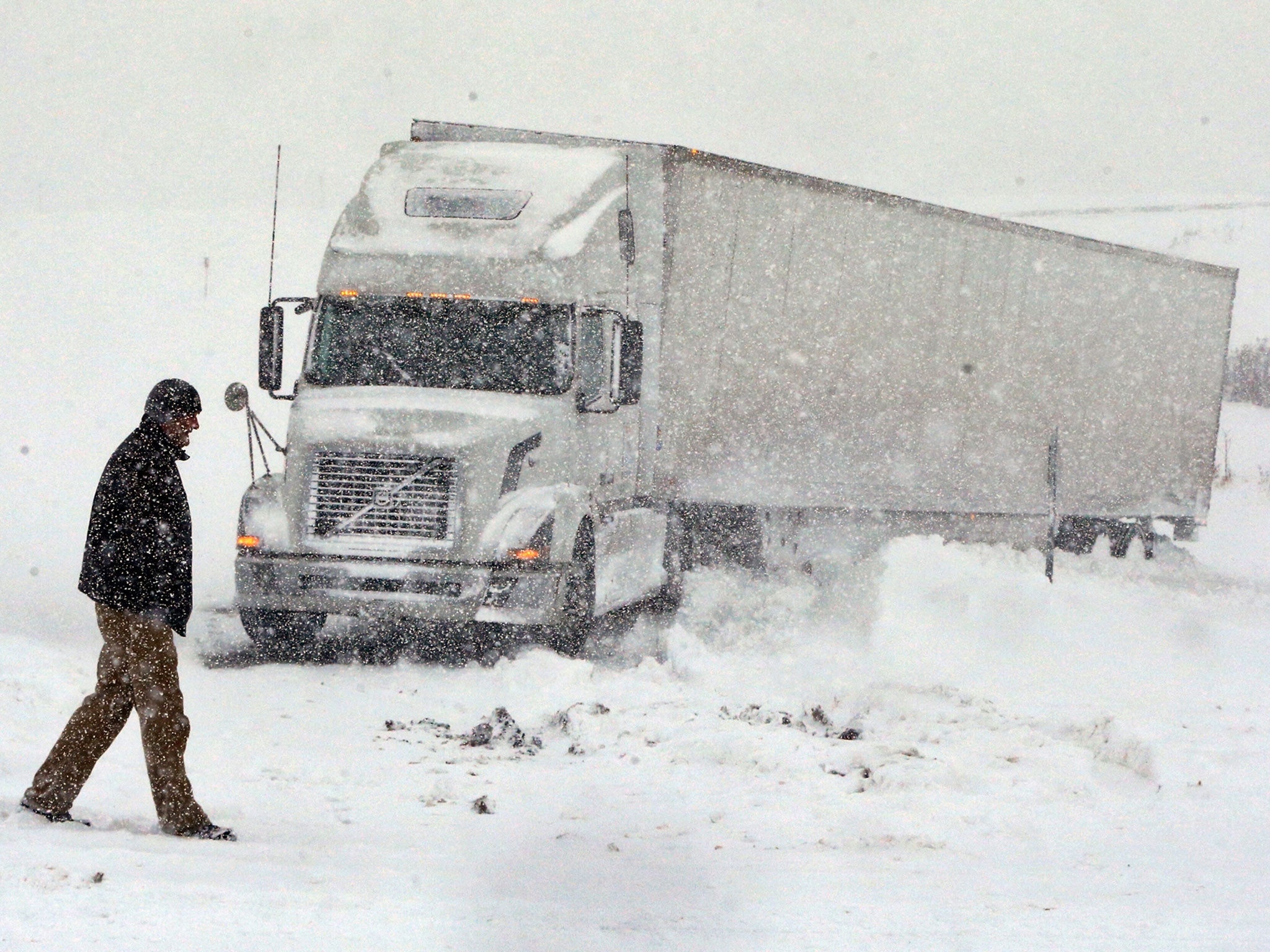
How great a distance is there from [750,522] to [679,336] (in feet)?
7.49

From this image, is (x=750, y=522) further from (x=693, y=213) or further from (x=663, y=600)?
(x=693, y=213)

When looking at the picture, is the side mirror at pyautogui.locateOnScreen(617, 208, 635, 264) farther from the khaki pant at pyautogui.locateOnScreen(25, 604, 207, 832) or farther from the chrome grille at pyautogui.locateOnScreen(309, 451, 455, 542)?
the khaki pant at pyautogui.locateOnScreen(25, 604, 207, 832)

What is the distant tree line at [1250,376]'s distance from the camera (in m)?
44.5

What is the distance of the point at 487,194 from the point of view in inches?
471

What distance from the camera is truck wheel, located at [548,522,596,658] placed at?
1116cm

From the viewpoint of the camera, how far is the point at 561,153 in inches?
491

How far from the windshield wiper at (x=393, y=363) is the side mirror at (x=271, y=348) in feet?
2.31

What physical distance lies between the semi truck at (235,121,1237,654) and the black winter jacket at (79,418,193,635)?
468 centimetres

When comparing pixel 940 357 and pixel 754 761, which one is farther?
pixel 940 357

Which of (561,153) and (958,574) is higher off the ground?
(561,153)

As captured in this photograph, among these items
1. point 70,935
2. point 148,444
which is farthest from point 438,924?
point 148,444

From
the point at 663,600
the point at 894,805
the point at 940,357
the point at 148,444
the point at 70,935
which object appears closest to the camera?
the point at 70,935

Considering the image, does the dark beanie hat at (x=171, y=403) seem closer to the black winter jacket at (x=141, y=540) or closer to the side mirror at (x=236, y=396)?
the black winter jacket at (x=141, y=540)

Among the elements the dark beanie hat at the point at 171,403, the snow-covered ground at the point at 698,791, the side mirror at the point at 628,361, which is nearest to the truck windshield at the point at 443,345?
the side mirror at the point at 628,361
